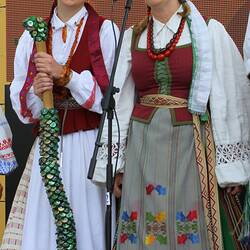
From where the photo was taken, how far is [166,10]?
109 inches

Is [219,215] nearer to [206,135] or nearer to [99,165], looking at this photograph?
[206,135]

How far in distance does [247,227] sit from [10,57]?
6.90 ft

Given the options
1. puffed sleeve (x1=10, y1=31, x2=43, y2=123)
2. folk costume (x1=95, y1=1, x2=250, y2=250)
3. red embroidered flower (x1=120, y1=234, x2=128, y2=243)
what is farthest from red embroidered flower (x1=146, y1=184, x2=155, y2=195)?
puffed sleeve (x1=10, y1=31, x2=43, y2=123)

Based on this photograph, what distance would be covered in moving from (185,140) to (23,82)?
0.86 m

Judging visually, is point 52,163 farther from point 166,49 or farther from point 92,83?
point 166,49

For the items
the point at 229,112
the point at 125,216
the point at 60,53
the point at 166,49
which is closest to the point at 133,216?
the point at 125,216

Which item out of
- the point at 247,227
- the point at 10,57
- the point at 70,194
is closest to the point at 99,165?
the point at 70,194

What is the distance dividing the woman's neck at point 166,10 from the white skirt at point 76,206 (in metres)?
0.62

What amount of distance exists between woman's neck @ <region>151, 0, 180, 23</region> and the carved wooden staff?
50 centimetres

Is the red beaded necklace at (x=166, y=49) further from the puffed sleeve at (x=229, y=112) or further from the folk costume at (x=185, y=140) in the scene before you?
the puffed sleeve at (x=229, y=112)

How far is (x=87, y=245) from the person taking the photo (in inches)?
113

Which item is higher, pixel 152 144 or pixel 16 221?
pixel 152 144

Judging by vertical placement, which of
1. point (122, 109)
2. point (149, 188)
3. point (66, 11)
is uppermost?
point (66, 11)

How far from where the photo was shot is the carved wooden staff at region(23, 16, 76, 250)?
2.78 metres
